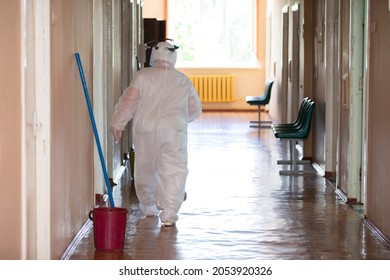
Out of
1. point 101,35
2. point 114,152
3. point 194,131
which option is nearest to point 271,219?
point 101,35

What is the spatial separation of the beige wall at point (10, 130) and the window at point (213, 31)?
58.7ft

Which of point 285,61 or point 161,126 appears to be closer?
point 161,126

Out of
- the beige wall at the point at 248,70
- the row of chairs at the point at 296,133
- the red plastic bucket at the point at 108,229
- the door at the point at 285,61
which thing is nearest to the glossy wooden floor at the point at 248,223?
the red plastic bucket at the point at 108,229

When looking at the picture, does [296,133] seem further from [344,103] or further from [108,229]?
[108,229]

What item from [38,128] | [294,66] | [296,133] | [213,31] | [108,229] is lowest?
[108,229]

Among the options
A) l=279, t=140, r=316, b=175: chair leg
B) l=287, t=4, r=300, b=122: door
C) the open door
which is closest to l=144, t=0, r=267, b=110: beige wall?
l=287, t=4, r=300, b=122: door

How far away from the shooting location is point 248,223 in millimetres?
7496

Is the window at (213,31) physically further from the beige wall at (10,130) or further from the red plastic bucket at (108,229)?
the beige wall at (10,130)

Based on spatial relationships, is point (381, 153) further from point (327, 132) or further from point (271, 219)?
point (327, 132)

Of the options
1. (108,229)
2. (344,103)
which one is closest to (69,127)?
(108,229)

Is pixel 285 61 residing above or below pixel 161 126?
above

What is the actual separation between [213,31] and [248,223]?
15.6 m

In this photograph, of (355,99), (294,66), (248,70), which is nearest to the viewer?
(355,99)

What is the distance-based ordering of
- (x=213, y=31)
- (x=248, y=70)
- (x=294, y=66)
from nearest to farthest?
(x=294, y=66) < (x=248, y=70) < (x=213, y=31)
